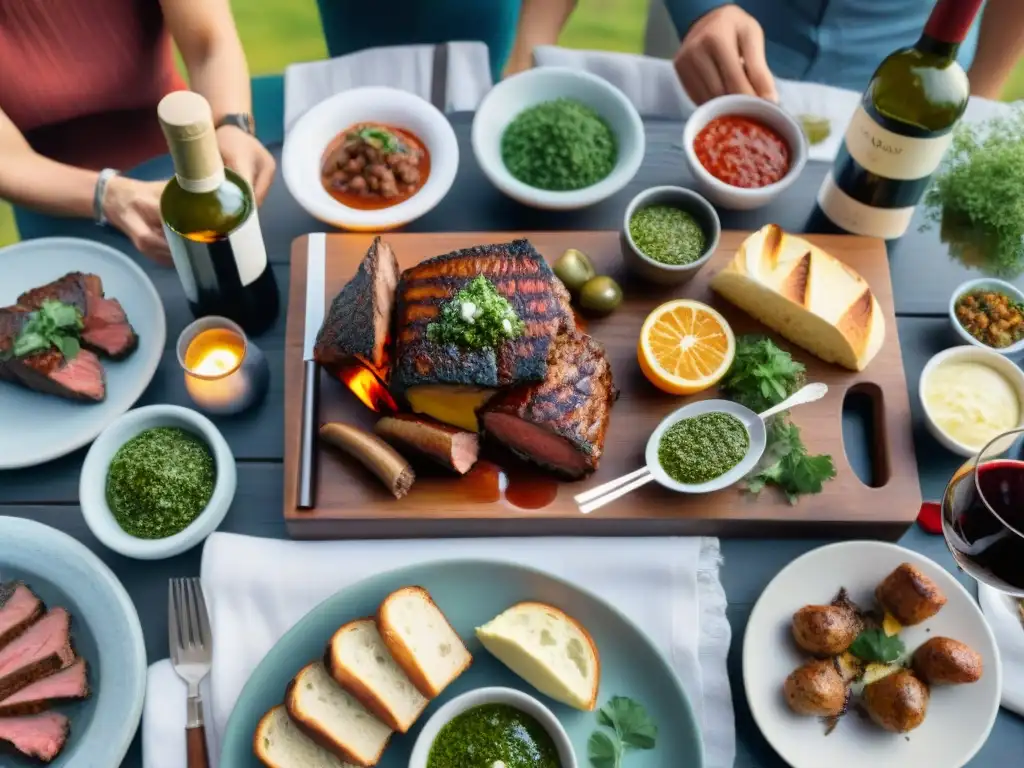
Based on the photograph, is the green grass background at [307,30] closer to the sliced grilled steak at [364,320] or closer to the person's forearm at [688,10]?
the person's forearm at [688,10]

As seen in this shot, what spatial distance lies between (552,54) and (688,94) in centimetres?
50

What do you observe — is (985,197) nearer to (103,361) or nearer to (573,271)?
(573,271)

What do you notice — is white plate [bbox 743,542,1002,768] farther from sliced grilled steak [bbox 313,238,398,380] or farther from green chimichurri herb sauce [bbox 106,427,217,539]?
green chimichurri herb sauce [bbox 106,427,217,539]

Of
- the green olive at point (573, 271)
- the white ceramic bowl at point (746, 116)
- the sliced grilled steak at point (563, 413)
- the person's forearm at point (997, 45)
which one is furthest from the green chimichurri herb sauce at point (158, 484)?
the person's forearm at point (997, 45)

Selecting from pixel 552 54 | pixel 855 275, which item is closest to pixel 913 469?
pixel 855 275

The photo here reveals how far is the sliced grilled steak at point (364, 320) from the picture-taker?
224 centimetres

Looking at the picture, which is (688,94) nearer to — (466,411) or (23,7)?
(466,411)

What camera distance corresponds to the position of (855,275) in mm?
2473

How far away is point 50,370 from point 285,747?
1116 millimetres

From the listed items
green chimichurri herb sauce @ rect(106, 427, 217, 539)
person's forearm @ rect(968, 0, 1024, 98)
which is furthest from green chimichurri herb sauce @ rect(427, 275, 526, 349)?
person's forearm @ rect(968, 0, 1024, 98)

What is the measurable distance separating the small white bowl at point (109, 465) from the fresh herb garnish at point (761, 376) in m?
1.33

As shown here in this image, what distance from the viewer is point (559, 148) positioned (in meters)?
2.62

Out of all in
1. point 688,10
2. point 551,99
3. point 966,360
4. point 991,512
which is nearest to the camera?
point 991,512

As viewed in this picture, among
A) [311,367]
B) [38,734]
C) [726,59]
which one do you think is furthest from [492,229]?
[38,734]
